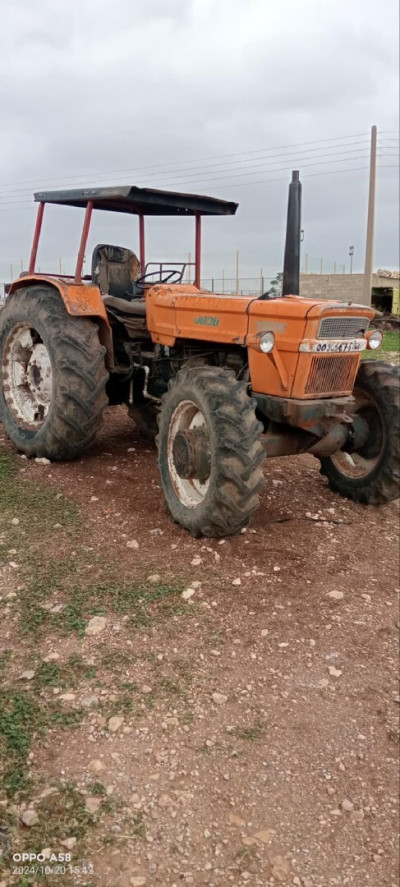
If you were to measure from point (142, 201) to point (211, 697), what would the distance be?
400 cm

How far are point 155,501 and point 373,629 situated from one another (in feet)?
6.43

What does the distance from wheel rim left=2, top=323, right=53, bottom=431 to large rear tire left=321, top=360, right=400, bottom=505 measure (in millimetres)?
2630

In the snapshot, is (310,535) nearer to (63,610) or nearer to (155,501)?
(155,501)

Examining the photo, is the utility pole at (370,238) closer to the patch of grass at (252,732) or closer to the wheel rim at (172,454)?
the wheel rim at (172,454)

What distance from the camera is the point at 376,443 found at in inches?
206

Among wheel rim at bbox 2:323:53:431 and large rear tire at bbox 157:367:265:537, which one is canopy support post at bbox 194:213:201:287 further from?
large rear tire at bbox 157:367:265:537

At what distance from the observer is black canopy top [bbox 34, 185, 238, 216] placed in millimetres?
5516

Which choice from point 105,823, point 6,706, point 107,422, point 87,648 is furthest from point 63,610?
point 107,422

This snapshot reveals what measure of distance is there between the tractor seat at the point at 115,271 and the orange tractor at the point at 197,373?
12 millimetres

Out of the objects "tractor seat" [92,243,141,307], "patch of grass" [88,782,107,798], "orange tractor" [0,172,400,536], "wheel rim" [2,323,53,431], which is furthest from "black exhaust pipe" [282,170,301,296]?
"patch of grass" [88,782,107,798]

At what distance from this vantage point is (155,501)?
5160 millimetres

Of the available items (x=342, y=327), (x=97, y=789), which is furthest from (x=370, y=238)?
(x=97, y=789)

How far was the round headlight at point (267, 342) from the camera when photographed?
4.33 metres

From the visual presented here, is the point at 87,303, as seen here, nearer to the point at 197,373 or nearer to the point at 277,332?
the point at 197,373
